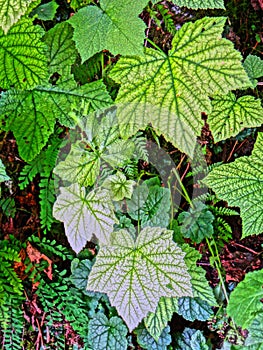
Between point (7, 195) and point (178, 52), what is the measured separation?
0.88 metres

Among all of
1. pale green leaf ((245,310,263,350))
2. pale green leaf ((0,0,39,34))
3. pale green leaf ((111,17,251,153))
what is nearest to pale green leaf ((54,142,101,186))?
pale green leaf ((111,17,251,153))

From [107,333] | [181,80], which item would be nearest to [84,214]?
[181,80]

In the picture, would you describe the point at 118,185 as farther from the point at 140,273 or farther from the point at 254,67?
the point at 254,67

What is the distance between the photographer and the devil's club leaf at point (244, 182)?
51.3 inches

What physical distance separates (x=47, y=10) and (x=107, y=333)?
43.3 inches

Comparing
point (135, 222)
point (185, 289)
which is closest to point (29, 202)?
point (135, 222)

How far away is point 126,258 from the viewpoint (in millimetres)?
1324

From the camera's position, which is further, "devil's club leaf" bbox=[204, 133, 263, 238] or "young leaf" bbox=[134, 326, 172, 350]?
"young leaf" bbox=[134, 326, 172, 350]

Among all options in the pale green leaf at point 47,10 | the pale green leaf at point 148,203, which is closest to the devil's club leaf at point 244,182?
the pale green leaf at point 148,203

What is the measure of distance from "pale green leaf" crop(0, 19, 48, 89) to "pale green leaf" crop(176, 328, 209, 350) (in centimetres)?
103

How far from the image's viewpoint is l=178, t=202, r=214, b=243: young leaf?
1.53 meters

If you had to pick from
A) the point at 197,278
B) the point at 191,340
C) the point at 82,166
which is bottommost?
the point at 191,340

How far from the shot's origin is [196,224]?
1.53 m

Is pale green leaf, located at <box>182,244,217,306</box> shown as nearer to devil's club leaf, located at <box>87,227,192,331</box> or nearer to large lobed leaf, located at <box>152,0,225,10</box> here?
devil's club leaf, located at <box>87,227,192,331</box>
